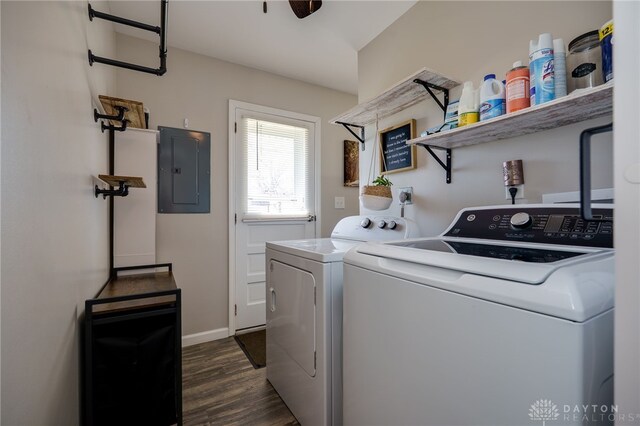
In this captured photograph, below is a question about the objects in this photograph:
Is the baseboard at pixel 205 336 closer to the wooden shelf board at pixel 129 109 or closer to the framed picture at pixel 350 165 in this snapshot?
the wooden shelf board at pixel 129 109

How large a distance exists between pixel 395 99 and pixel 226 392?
7.22 feet

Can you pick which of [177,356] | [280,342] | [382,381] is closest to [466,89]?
[382,381]

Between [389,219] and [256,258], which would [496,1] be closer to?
[389,219]

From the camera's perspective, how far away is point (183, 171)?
249cm

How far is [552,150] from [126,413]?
2.28m

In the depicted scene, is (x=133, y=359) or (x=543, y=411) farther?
(x=133, y=359)

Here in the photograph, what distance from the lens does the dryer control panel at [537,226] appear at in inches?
34.5

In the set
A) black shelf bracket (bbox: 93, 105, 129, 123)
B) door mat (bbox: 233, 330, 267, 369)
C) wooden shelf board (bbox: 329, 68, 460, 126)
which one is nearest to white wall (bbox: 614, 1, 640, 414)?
wooden shelf board (bbox: 329, 68, 460, 126)

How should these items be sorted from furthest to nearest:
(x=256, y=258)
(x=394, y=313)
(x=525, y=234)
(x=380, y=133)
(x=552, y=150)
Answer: (x=256, y=258), (x=380, y=133), (x=552, y=150), (x=525, y=234), (x=394, y=313)

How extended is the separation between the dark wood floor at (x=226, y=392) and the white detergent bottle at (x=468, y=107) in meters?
1.81

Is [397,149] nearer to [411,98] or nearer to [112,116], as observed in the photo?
[411,98]

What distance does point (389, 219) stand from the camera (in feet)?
5.36

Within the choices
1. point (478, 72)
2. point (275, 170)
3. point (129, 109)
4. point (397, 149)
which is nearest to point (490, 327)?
point (478, 72)

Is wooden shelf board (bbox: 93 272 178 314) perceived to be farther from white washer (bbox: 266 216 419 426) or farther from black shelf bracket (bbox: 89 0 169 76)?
black shelf bracket (bbox: 89 0 169 76)
